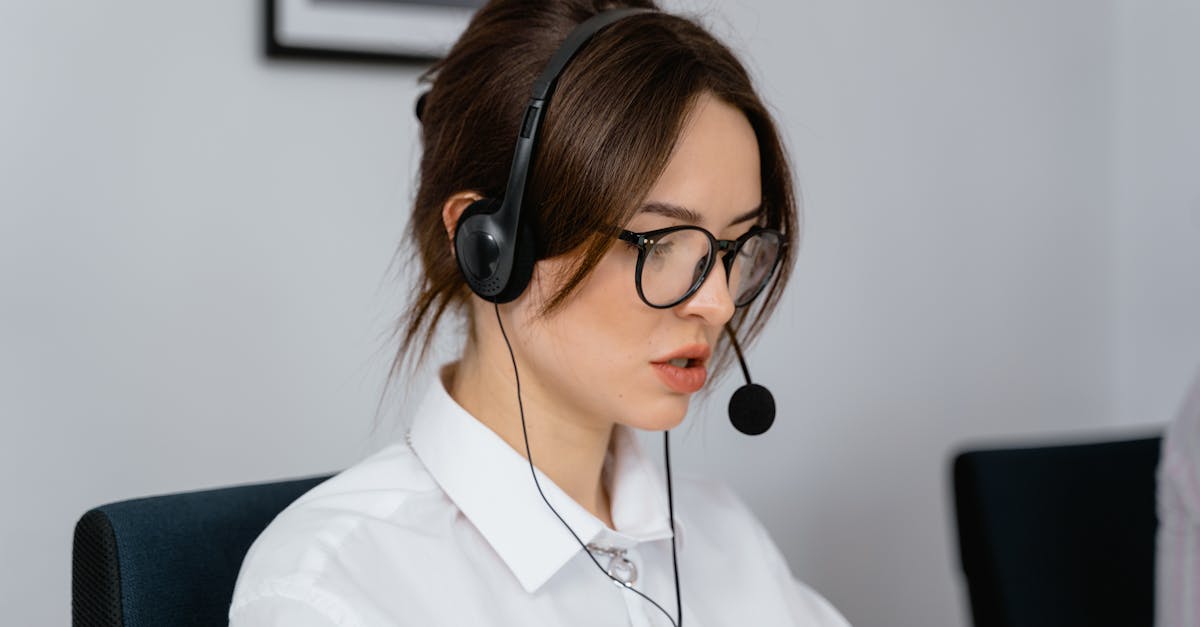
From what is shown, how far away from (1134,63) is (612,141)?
160 centimetres

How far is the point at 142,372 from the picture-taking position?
1344 millimetres

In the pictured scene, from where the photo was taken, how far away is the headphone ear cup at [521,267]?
936mm

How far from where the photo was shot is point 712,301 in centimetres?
97

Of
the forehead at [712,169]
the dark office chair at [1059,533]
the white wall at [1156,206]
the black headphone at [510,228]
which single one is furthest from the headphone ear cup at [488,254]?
the white wall at [1156,206]

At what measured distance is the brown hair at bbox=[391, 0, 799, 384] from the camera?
3.06 ft

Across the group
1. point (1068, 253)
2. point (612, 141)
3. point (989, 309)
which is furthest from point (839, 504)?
point (612, 141)

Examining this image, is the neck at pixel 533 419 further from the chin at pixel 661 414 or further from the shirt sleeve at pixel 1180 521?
the shirt sleeve at pixel 1180 521

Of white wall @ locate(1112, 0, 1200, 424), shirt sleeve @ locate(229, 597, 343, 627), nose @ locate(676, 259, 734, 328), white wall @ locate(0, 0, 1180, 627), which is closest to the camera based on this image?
shirt sleeve @ locate(229, 597, 343, 627)

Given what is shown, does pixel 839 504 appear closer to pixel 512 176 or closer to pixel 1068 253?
pixel 1068 253

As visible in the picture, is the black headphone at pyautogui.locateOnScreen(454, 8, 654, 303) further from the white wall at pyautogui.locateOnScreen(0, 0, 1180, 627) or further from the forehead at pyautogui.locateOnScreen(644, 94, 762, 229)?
the white wall at pyautogui.locateOnScreen(0, 0, 1180, 627)

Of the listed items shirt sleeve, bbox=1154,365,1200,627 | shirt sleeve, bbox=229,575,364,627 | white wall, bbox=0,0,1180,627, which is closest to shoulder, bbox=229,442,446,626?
shirt sleeve, bbox=229,575,364,627

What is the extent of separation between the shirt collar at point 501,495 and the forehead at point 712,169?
258 millimetres

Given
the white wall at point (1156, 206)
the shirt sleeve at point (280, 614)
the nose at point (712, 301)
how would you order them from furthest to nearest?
the white wall at point (1156, 206) < the nose at point (712, 301) < the shirt sleeve at point (280, 614)

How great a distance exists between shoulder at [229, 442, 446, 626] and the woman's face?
15 cm
